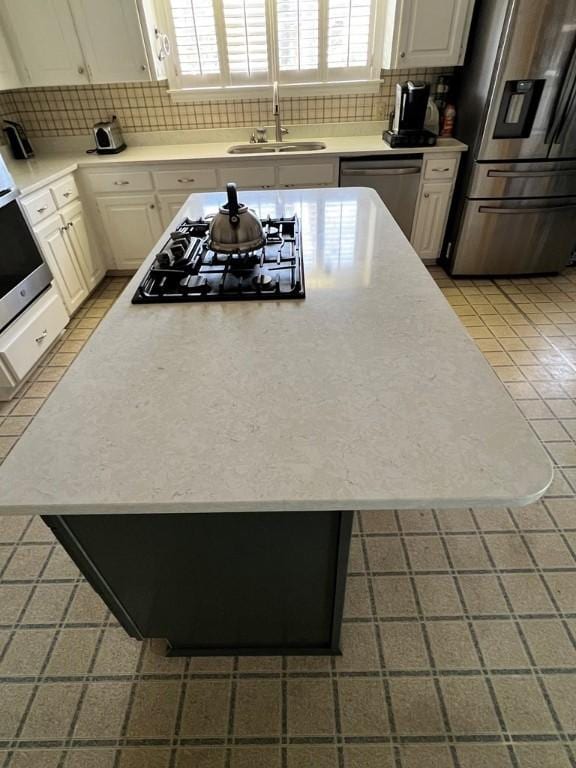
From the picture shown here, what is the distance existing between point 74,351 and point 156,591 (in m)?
2.16

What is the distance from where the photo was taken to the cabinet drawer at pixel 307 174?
304 centimetres

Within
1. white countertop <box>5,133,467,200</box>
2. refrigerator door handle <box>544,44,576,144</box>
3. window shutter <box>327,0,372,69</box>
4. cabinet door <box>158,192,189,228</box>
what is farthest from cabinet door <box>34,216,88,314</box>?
refrigerator door handle <box>544,44,576,144</box>

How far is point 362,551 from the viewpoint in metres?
1.61

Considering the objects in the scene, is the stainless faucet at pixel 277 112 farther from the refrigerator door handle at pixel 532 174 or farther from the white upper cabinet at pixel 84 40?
the refrigerator door handle at pixel 532 174

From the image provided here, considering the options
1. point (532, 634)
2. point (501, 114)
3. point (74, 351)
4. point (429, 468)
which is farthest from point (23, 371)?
point (501, 114)

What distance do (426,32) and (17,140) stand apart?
2986 mm

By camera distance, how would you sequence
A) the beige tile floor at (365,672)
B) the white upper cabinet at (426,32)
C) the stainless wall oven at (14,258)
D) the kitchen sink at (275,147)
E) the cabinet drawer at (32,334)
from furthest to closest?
the kitchen sink at (275,147)
the white upper cabinet at (426,32)
the cabinet drawer at (32,334)
the stainless wall oven at (14,258)
the beige tile floor at (365,672)

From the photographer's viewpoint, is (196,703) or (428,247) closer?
(196,703)

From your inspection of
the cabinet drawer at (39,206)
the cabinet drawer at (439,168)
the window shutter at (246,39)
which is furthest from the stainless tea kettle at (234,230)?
the window shutter at (246,39)

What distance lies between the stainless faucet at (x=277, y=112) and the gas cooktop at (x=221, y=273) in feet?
7.06

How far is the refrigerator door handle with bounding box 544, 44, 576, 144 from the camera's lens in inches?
101

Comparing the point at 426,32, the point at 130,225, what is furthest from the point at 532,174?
the point at 130,225

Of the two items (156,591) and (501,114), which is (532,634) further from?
(501,114)

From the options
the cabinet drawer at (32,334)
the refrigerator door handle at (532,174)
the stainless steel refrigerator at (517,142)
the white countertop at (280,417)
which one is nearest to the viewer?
the white countertop at (280,417)
